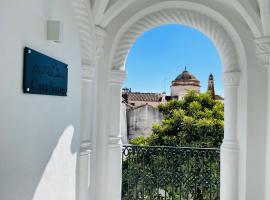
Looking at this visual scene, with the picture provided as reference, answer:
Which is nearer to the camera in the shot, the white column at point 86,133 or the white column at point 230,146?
the white column at point 86,133

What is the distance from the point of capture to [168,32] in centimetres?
1739

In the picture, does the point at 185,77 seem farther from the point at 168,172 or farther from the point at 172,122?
the point at 168,172

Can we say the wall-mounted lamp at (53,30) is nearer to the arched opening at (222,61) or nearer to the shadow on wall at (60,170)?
the shadow on wall at (60,170)

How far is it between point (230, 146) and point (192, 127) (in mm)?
4274

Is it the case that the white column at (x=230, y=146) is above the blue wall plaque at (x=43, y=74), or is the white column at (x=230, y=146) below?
below

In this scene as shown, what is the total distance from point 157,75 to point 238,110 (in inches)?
559

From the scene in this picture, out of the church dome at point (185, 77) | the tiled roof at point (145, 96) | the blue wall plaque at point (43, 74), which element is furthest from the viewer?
the tiled roof at point (145, 96)

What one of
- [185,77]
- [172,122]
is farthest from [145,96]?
[172,122]

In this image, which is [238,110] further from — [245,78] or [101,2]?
[101,2]

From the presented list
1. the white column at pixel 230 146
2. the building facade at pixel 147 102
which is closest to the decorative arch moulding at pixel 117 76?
the white column at pixel 230 146

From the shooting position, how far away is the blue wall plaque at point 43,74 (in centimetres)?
202

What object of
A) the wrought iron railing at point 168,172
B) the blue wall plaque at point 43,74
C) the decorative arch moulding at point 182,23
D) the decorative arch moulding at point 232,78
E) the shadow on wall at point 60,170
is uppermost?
the decorative arch moulding at point 182,23

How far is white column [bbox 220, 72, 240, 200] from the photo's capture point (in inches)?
145

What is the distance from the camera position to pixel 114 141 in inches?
152
